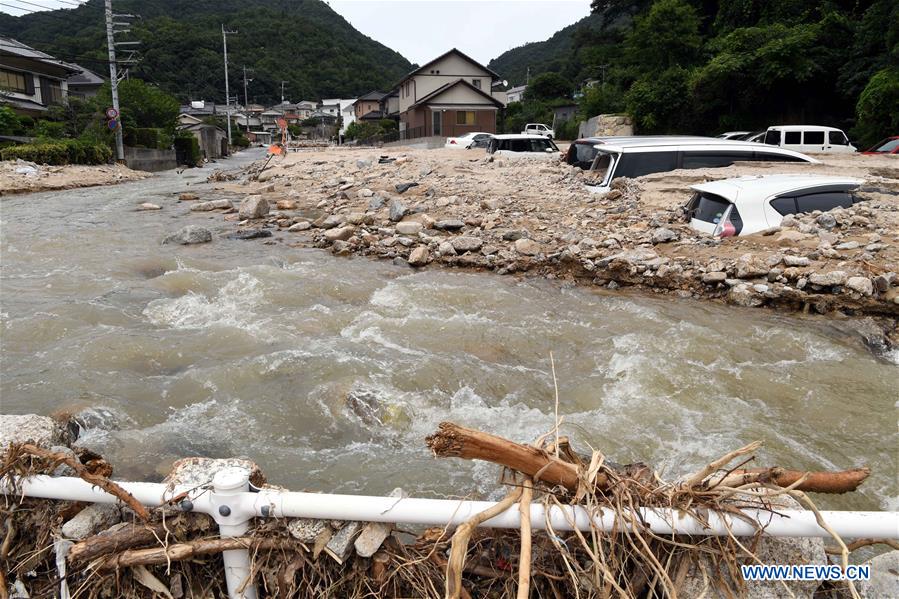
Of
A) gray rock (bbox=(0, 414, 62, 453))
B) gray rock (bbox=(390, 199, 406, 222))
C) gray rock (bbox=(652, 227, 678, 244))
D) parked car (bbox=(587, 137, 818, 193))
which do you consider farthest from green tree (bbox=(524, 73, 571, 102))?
gray rock (bbox=(0, 414, 62, 453))

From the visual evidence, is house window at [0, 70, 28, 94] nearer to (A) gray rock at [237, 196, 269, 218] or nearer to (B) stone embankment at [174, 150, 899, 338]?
(B) stone embankment at [174, 150, 899, 338]

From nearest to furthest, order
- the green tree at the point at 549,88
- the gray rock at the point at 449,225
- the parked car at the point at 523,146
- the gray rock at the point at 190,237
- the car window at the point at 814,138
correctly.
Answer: the gray rock at the point at 449,225, the gray rock at the point at 190,237, the car window at the point at 814,138, the parked car at the point at 523,146, the green tree at the point at 549,88

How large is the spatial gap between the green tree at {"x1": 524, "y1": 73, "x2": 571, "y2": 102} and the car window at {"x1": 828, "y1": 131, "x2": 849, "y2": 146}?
123 ft

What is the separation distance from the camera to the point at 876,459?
4.31 m

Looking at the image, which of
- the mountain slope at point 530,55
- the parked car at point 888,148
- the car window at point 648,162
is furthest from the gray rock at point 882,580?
the mountain slope at point 530,55

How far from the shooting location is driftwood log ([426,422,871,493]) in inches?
77.7

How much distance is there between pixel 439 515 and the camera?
6.52ft

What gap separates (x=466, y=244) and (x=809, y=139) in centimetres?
1514

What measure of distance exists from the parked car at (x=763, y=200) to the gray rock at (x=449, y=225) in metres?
4.18

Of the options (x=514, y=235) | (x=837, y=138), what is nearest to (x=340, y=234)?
(x=514, y=235)

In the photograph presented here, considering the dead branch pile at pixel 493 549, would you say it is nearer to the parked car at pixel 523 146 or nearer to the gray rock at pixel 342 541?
the gray rock at pixel 342 541

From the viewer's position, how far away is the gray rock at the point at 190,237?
11.8 m

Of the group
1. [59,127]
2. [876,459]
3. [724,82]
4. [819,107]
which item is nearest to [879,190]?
[876,459]

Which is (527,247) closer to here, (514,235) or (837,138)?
(514,235)
